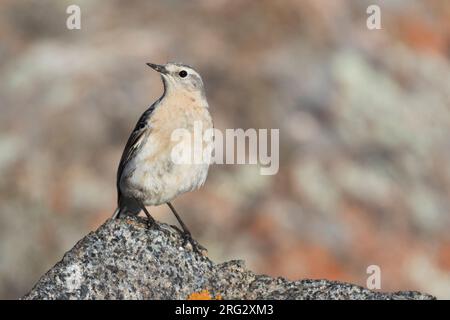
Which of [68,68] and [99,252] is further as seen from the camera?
[68,68]

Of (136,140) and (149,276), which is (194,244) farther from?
(136,140)

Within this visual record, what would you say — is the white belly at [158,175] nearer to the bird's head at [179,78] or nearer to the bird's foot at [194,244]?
the bird's foot at [194,244]

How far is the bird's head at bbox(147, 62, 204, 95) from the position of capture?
541 inches

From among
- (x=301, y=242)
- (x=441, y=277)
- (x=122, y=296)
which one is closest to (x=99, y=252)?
(x=122, y=296)

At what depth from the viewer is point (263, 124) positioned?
84.0 ft

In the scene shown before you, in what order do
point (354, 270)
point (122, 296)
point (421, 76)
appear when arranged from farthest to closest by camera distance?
point (421, 76) → point (354, 270) → point (122, 296)

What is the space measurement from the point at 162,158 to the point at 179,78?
1436mm

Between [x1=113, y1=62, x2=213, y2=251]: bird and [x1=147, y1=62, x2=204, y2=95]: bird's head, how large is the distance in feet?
0.04

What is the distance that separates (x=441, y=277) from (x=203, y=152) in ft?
40.9

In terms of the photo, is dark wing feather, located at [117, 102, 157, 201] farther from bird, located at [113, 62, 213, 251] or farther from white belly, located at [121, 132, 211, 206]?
white belly, located at [121, 132, 211, 206]

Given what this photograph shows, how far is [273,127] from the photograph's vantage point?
25.7 meters

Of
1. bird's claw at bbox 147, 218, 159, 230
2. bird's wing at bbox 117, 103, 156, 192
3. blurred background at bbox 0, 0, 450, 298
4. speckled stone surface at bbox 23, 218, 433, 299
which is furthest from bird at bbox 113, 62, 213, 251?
blurred background at bbox 0, 0, 450, 298

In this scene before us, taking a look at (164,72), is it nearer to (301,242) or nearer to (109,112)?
(301,242)

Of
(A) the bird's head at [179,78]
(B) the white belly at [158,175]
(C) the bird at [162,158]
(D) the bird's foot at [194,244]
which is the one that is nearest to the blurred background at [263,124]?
(A) the bird's head at [179,78]
